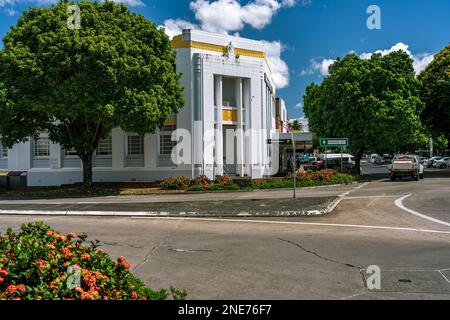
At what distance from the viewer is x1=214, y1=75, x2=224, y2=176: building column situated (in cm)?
3064

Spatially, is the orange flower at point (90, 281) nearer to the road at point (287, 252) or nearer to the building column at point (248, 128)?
the road at point (287, 252)

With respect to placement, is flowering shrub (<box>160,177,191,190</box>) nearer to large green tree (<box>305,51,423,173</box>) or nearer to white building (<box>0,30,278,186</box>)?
white building (<box>0,30,278,186</box>)

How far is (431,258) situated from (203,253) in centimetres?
431

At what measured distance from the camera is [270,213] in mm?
14688

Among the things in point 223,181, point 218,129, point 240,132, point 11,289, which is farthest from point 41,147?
point 11,289

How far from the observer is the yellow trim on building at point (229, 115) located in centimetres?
3181

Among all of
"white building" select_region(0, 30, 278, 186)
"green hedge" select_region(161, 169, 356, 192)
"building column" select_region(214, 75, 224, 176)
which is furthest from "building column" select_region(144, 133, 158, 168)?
"building column" select_region(214, 75, 224, 176)

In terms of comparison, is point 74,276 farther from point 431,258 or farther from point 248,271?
point 431,258

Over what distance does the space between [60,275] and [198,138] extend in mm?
26178

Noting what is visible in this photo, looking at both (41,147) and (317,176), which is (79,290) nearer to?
(317,176)

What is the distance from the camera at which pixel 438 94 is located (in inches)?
1540

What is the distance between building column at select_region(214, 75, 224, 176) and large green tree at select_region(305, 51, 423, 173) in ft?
33.9

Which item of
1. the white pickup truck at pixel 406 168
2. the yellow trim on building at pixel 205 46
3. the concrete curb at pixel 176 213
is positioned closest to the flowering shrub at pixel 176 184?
the yellow trim on building at pixel 205 46

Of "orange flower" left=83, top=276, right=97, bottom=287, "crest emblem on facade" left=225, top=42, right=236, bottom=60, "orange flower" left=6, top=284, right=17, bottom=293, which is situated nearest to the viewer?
"orange flower" left=6, top=284, right=17, bottom=293
